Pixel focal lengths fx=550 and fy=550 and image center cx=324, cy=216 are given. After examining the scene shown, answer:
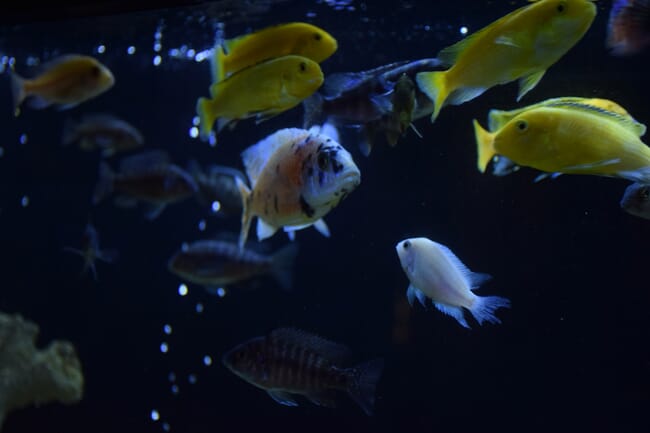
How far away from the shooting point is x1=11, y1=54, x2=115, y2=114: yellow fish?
126 inches

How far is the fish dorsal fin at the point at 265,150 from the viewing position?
6.20ft

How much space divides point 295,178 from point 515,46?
30.8 inches

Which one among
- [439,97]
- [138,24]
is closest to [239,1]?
[138,24]

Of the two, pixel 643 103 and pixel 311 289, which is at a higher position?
pixel 643 103

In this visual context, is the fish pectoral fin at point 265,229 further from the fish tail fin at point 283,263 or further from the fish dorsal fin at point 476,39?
the fish tail fin at point 283,263

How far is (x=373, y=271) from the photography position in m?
3.37

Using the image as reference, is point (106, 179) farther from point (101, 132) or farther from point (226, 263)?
point (226, 263)

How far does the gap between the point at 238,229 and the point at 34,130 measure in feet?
8.57

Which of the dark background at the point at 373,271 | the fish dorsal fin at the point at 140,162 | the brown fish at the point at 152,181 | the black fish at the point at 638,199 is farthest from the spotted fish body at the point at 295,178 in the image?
the fish dorsal fin at the point at 140,162

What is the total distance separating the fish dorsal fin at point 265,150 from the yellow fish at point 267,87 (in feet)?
0.34

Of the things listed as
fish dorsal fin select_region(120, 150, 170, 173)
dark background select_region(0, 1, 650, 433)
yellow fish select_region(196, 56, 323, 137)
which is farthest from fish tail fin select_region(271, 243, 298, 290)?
yellow fish select_region(196, 56, 323, 137)

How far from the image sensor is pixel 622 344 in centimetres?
288

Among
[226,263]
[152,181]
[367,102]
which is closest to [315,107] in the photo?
[367,102]

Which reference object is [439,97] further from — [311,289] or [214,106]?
[311,289]
